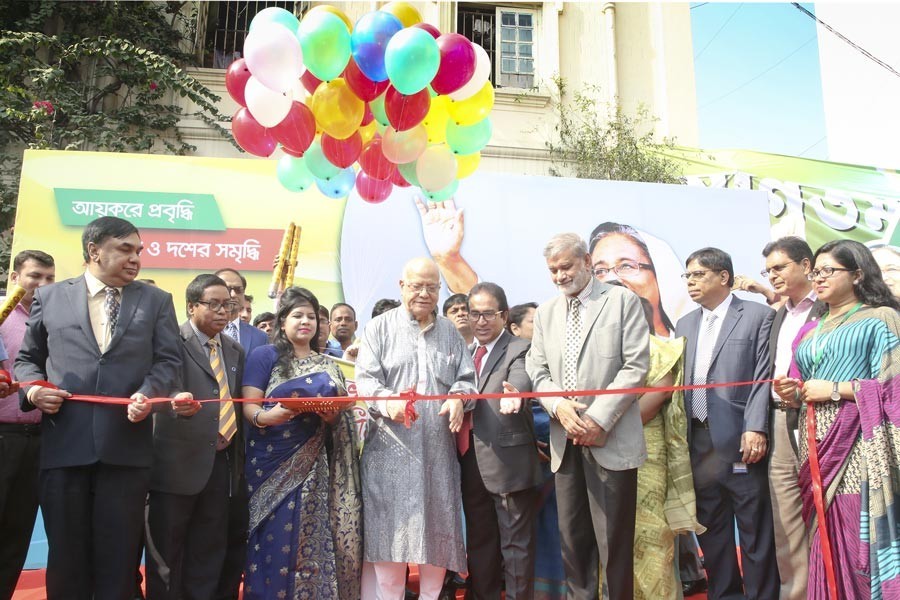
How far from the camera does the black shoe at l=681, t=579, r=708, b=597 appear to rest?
4.24 meters

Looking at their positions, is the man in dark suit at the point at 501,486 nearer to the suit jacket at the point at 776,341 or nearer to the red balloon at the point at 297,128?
the suit jacket at the point at 776,341

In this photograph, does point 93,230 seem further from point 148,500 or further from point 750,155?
point 750,155

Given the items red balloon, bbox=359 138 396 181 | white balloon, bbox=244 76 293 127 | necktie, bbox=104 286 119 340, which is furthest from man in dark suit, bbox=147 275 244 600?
red balloon, bbox=359 138 396 181

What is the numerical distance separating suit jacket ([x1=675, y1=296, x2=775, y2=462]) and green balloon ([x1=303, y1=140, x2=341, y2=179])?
2706 mm

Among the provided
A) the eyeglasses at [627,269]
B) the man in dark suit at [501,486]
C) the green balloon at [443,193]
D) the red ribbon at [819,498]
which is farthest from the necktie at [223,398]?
the eyeglasses at [627,269]

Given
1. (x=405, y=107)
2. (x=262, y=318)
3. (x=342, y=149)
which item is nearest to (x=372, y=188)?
(x=342, y=149)

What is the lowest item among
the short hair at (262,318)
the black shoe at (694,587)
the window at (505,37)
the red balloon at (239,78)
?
the black shoe at (694,587)

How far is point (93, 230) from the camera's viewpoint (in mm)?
3004

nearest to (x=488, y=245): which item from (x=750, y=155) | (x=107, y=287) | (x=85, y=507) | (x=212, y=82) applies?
(x=107, y=287)

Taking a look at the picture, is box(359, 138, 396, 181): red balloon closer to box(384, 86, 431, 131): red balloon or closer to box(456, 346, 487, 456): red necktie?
box(384, 86, 431, 131): red balloon

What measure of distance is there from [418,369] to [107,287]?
150cm

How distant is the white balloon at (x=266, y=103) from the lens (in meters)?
4.29

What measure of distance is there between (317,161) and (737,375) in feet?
9.95

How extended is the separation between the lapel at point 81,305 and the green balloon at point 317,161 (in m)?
2.08
